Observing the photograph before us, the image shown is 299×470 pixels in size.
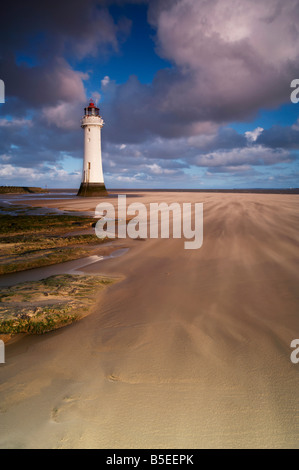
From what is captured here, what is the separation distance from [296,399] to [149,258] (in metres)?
4.28

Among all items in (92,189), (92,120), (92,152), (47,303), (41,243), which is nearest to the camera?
(47,303)

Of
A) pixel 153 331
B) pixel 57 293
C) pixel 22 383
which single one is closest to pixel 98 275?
pixel 57 293

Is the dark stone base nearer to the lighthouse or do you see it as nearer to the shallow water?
the lighthouse

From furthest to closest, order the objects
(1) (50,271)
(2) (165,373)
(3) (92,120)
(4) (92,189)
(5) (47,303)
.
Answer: (4) (92,189) → (3) (92,120) → (1) (50,271) → (5) (47,303) → (2) (165,373)

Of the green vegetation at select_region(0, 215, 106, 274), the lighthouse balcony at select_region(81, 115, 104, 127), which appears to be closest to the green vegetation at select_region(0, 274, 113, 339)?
the green vegetation at select_region(0, 215, 106, 274)

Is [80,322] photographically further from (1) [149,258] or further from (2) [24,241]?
(2) [24,241]

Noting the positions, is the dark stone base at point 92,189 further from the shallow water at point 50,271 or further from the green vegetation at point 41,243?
the shallow water at point 50,271

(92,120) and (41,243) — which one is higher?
(92,120)

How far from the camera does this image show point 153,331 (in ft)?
9.43

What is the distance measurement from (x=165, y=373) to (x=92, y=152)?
32060 millimetres

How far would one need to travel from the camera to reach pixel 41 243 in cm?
703

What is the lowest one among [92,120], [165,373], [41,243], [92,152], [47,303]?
[165,373]

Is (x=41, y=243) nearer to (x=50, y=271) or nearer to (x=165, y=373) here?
(x=50, y=271)

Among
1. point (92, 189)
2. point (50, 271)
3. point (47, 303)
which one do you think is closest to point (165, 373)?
point (47, 303)
